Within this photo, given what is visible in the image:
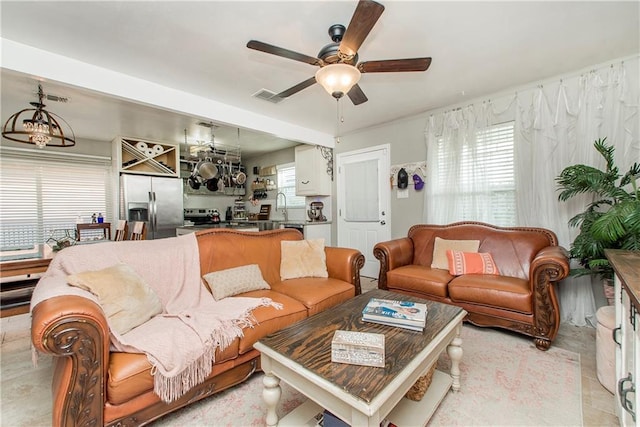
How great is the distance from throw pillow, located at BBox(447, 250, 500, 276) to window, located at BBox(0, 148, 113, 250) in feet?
18.9

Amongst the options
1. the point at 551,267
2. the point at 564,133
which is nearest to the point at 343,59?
the point at 551,267

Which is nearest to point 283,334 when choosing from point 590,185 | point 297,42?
point 297,42

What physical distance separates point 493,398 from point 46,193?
640cm

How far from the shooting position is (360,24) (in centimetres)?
141

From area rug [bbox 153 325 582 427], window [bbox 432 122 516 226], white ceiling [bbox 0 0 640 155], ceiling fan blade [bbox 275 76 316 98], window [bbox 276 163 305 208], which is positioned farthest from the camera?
window [bbox 276 163 305 208]

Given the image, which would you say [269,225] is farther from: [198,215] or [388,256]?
[388,256]

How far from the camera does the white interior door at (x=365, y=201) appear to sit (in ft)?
13.6

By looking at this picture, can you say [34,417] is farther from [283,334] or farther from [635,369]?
[635,369]

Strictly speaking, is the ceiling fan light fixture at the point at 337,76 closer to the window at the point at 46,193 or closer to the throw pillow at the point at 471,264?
the throw pillow at the point at 471,264

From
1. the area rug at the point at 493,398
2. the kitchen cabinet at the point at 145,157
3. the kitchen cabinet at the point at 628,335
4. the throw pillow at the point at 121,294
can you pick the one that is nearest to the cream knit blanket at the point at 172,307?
the throw pillow at the point at 121,294

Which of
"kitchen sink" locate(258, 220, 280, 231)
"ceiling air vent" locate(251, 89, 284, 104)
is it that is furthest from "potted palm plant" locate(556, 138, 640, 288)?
"kitchen sink" locate(258, 220, 280, 231)

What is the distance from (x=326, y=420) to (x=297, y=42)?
243 cm

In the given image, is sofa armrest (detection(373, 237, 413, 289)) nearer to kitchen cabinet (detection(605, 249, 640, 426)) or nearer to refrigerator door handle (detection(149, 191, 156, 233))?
kitchen cabinet (detection(605, 249, 640, 426))

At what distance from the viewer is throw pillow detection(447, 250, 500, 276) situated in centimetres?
266
